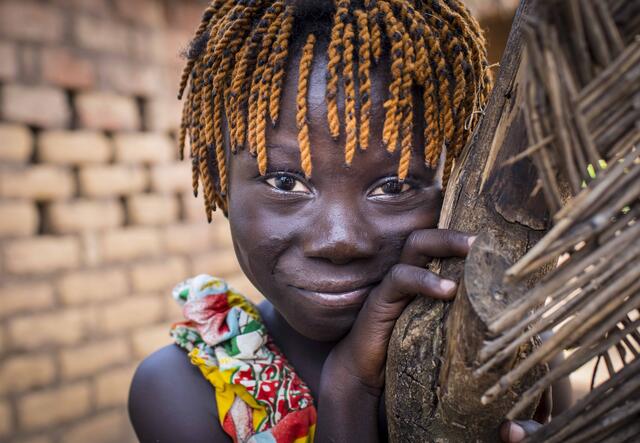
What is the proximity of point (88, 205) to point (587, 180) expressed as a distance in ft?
8.04

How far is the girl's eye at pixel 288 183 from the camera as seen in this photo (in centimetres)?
118

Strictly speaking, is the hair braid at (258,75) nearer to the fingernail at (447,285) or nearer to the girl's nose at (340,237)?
the girl's nose at (340,237)

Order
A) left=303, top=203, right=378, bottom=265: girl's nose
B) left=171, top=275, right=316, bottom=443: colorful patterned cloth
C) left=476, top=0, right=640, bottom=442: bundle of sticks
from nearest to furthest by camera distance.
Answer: left=476, top=0, right=640, bottom=442: bundle of sticks, left=303, top=203, right=378, bottom=265: girl's nose, left=171, top=275, right=316, bottom=443: colorful patterned cloth

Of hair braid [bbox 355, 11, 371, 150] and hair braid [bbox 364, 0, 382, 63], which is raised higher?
hair braid [bbox 364, 0, 382, 63]

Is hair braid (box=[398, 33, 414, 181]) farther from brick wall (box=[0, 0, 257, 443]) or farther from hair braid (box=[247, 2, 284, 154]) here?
brick wall (box=[0, 0, 257, 443])

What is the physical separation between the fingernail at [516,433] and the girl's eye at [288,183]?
53cm

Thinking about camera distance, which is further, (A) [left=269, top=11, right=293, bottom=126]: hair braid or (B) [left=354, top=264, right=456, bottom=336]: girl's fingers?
(A) [left=269, top=11, right=293, bottom=126]: hair braid

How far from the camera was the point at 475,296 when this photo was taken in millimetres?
805

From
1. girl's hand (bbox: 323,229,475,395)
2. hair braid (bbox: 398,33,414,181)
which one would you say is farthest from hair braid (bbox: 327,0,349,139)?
girl's hand (bbox: 323,229,475,395)

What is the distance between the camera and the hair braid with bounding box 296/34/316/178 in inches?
44.4

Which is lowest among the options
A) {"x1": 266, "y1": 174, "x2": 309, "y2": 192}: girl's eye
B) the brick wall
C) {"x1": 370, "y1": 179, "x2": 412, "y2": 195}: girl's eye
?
the brick wall

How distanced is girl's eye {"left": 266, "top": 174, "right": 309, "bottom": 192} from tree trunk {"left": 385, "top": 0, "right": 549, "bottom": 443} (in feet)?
0.96

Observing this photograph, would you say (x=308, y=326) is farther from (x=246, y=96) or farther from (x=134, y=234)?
(x=134, y=234)

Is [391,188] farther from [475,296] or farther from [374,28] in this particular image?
[475,296]
